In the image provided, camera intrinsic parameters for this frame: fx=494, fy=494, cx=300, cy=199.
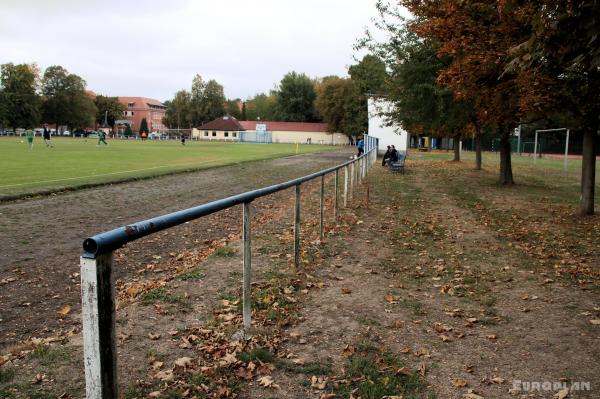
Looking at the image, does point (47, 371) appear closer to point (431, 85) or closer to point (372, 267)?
point (372, 267)

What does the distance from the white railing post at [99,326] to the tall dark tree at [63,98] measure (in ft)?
374

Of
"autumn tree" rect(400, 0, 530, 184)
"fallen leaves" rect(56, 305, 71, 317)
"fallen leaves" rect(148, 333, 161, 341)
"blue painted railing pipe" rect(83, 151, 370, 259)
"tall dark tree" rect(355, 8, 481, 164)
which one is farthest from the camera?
"tall dark tree" rect(355, 8, 481, 164)

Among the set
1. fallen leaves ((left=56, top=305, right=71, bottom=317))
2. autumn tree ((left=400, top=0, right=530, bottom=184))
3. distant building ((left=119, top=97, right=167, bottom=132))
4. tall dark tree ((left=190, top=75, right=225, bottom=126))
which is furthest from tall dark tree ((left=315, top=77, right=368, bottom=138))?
fallen leaves ((left=56, top=305, right=71, bottom=317))

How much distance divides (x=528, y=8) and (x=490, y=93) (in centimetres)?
448

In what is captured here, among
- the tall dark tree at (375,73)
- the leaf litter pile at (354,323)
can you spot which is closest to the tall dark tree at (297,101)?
the tall dark tree at (375,73)

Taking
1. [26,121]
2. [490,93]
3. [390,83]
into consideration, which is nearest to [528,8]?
[490,93]

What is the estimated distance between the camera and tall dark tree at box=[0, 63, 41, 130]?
90.9 m

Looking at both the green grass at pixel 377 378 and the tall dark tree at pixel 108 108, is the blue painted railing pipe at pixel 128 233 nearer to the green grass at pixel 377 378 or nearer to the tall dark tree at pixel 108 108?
the green grass at pixel 377 378

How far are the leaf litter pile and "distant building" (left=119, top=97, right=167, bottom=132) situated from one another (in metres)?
161

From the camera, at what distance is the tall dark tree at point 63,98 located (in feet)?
341

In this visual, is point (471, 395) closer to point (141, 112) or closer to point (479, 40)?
point (479, 40)

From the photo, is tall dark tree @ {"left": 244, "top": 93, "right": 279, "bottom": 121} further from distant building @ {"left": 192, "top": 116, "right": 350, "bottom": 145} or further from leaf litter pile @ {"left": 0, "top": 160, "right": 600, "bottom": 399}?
leaf litter pile @ {"left": 0, "top": 160, "right": 600, "bottom": 399}

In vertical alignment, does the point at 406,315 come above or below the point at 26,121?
below

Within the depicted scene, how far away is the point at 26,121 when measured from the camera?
94500 mm
